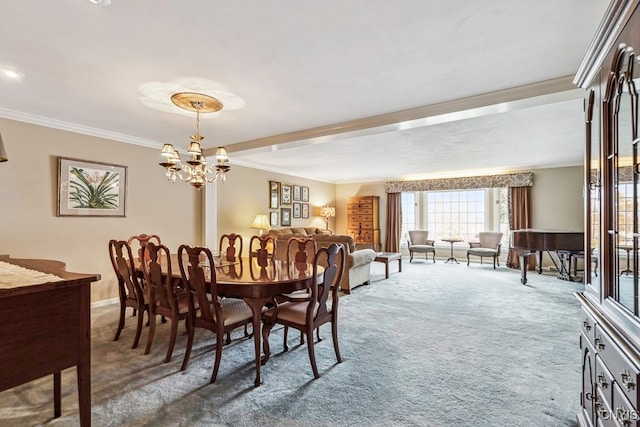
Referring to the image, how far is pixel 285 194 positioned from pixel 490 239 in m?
5.07

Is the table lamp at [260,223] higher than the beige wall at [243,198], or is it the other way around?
the beige wall at [243,198]

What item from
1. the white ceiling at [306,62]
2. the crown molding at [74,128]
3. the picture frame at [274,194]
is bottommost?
the picture frame at [274,194]

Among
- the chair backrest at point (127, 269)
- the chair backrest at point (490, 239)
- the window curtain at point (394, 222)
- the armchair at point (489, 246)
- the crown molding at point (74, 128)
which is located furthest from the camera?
the window curtain at point (394, 222)

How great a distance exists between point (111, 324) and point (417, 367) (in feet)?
10.7

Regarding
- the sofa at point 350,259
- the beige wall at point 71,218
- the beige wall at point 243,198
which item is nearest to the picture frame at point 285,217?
the beige wall at point 243,198

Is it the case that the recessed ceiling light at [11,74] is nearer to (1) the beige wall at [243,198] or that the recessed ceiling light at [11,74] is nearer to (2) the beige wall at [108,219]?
(2) the beige wall at [108,219]

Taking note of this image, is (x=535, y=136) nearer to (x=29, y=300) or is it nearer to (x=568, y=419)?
(x=568, y=419)

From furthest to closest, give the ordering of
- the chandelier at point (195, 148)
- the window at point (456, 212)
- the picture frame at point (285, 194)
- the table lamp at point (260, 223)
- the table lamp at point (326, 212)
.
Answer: the table lamp at point (326, 212), the window at point (456, 212), the picture frame at point (285, 194), the table lamp at point (260, 223), the chandelier at point (195, 148)

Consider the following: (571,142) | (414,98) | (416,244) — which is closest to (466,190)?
(416,244)

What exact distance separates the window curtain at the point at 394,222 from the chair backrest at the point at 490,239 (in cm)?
214

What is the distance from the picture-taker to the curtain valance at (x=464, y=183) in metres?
7.04

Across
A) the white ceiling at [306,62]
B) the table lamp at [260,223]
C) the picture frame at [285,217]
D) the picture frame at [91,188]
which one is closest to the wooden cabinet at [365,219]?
the picture frame at [285,217]

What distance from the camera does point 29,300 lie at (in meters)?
1.42

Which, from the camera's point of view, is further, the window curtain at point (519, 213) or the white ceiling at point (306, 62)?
the window curtain at point (519, 213)
